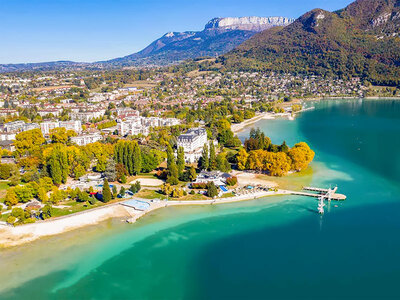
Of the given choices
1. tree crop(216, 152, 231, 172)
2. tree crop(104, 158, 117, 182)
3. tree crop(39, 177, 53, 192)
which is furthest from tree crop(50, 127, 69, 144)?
tree crop(216, 152, 231, 172)

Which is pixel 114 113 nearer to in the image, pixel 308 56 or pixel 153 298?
pixel 153 298

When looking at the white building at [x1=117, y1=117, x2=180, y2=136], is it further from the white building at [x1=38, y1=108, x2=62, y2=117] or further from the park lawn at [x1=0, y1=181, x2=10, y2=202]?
the park lawn at [x1=0, y1=181, x2=10, y2=202]

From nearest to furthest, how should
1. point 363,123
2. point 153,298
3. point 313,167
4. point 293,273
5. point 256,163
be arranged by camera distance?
point 153,298, point 293,273, point 256,163, point 313,167, point 363,123

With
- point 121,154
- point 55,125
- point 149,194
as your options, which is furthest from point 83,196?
point 55,125

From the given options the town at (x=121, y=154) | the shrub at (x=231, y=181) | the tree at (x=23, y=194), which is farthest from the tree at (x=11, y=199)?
the shrub at (x=231, y=181)

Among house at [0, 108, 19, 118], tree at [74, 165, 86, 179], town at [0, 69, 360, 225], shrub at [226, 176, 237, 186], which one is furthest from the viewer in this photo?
house at [0, 108, 19, 118]

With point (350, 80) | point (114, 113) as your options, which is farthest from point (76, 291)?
point (350, 80)
